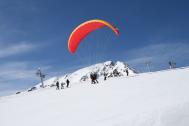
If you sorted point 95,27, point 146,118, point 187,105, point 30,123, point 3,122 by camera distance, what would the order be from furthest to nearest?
point 95,27 → point 3,122 → point 30,123 → point 187,105 → point 146,118

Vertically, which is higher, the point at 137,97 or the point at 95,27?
the point at 95,27

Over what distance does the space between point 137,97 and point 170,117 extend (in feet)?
15.1

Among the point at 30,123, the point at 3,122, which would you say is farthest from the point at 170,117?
the point at 3,122

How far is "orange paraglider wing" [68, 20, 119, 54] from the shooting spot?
24.3 metres

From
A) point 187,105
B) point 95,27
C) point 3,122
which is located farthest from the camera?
point 95,27

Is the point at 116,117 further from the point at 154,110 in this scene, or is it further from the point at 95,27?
the point at 95,27

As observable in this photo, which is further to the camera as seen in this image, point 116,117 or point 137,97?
point 137,97

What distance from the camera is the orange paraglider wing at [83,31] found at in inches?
956

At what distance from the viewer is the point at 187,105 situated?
1302cm

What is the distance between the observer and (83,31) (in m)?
26.3

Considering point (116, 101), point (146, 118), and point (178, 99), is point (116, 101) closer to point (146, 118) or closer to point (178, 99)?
point (178, 99)

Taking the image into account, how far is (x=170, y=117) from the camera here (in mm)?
11914

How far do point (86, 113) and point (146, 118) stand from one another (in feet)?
11.0

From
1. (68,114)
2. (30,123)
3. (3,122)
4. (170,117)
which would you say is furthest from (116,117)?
(3,122)
